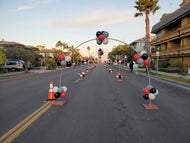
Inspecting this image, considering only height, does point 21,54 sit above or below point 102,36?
below

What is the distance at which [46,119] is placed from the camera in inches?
170

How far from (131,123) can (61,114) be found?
2335mm

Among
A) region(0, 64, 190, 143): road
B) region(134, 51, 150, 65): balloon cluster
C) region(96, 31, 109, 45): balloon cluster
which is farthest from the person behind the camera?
region(96, 31, 109, 45): balloon cluster

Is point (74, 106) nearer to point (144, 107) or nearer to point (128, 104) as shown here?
point (128, 104)

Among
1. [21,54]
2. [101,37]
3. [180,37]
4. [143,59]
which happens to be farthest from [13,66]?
[180,37]

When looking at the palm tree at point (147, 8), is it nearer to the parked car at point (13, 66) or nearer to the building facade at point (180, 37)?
the building facade at point (180, 37)

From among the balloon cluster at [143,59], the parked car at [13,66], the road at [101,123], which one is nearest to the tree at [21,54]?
the parked car at [13,66]

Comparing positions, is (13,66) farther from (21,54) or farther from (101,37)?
(101,37)

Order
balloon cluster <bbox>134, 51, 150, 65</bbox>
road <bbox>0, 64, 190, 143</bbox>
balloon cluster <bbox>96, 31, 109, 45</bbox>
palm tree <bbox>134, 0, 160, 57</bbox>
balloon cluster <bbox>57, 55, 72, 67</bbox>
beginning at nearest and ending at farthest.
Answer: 1. road <bbox>0, 64, 190, 143</bbox>
2. balloon cluster <bbox>134, 51, 150, 65</bbox>
3. balloon cluster <bbox>57, 55, 72, 67</bbox>
4. balloon cluster <bbox>96, 31, 109, 45</bbox>
5. palm tree <bbox>134, 0, 160, 57</bbox>

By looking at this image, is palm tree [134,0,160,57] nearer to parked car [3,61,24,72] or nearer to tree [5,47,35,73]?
tree [5,47,35,73]

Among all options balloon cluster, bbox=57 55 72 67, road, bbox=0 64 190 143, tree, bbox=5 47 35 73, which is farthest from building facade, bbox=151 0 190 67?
tree, bbox=5 47 35 73

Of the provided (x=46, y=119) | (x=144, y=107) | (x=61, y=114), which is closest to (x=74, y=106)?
(x=61, y=114)

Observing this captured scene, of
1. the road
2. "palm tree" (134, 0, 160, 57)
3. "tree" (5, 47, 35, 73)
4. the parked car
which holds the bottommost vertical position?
the road

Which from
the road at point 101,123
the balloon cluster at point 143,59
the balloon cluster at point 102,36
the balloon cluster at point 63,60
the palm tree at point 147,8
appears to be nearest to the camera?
the road at point 101,123
